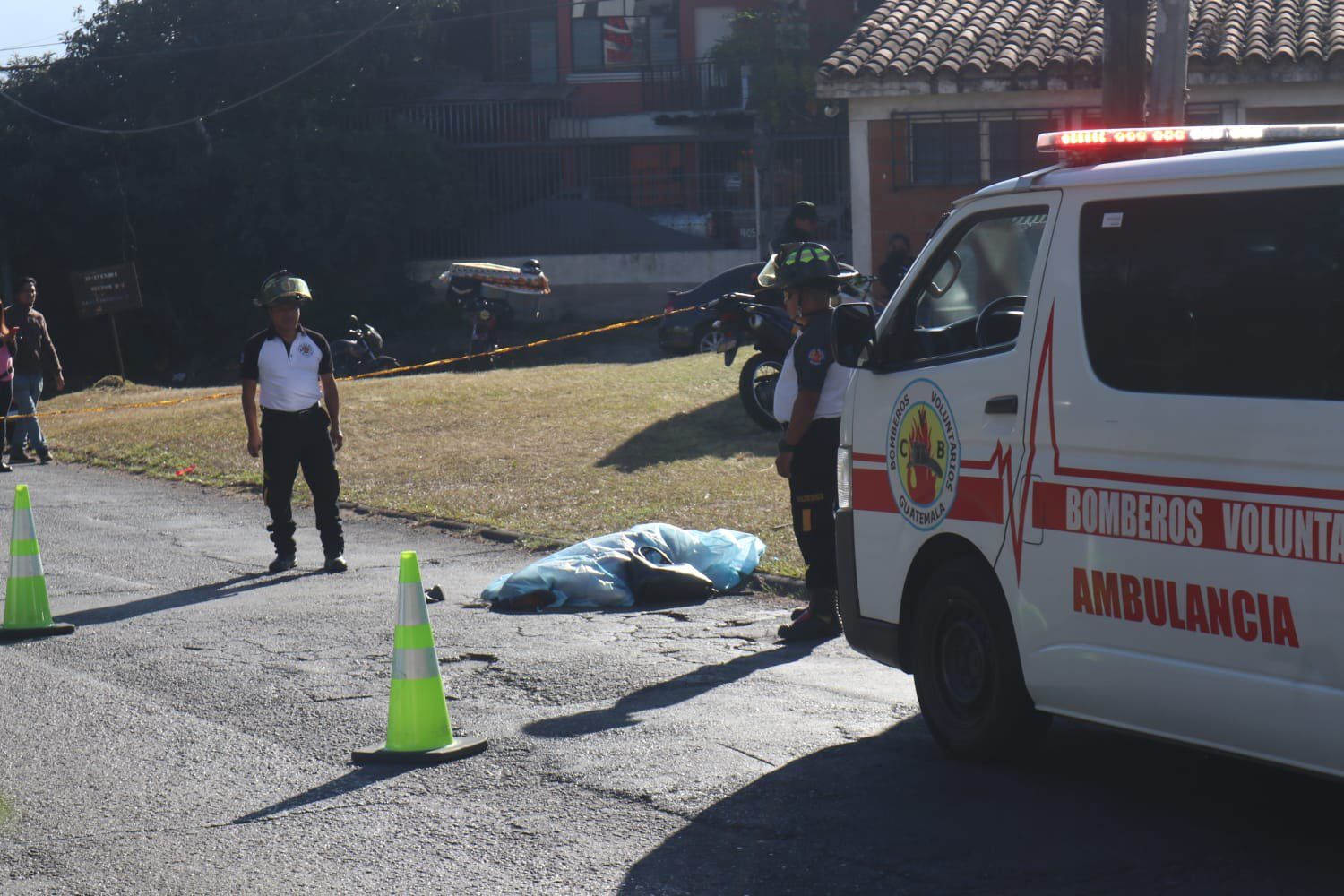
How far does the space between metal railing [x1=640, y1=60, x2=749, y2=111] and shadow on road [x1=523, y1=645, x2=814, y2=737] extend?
107ft

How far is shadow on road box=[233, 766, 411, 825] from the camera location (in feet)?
18.3

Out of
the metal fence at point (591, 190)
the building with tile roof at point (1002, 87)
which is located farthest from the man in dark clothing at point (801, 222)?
the metal fence at point (591, 190)

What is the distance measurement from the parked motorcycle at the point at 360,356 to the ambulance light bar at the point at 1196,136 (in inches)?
864

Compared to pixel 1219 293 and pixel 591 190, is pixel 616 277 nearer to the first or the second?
pixel 591 190

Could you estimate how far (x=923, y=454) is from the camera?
19.9 feet

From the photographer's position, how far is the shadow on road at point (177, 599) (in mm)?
9508

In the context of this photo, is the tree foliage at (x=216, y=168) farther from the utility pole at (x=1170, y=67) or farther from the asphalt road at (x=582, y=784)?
the asphalt road at (x=582, y=784)

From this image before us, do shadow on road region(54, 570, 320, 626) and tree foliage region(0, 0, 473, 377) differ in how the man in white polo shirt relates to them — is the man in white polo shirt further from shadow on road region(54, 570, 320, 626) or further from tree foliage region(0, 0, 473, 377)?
tree foliage region(0, 0, 473, 377)

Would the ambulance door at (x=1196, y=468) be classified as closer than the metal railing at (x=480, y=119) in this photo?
Yes

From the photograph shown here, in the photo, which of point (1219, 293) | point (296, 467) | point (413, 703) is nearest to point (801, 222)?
point (296, 467)

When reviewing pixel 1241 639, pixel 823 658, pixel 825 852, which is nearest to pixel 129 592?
pixel 823 658

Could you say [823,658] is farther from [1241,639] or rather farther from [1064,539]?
[1241,639]

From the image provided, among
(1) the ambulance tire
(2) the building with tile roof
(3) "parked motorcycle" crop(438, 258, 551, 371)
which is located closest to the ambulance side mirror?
(1) the ambulance tire

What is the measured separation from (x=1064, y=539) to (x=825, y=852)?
1.26 meters
